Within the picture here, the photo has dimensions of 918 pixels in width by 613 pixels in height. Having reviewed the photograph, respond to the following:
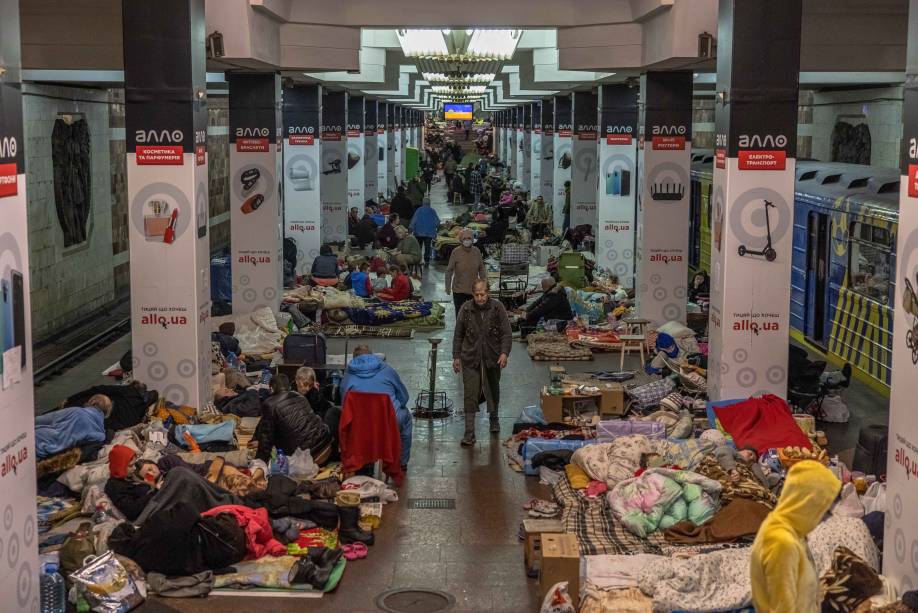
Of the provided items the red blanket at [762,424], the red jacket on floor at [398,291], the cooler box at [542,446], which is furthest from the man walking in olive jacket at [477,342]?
the red jacket on floor at [398,291]

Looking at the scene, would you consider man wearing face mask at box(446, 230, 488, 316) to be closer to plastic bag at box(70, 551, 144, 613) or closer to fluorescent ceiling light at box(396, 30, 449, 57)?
fluorescent ceiling light at box(396, 30, 449, 57)

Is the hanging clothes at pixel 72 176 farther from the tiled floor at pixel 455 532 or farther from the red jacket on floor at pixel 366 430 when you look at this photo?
the red jacket on floor at pixel 366 430

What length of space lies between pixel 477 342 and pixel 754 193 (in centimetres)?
324

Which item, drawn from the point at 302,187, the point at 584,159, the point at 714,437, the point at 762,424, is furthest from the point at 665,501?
the point at 584,159

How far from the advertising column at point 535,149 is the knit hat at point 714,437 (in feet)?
96.2

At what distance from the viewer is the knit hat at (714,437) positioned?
12.0 meters

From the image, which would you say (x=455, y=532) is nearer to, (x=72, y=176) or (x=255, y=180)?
(x=255, y=180)

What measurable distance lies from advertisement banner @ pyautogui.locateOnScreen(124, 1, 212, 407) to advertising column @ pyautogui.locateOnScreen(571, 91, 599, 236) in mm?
17224

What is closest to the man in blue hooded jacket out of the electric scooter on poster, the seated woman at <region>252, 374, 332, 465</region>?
the seated woman at <region>252, 374, 332, 465</region>

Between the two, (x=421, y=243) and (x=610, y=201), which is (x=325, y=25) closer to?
(x=610, y=201)

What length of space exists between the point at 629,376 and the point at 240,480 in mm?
A: 6812

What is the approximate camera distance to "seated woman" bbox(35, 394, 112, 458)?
11305 mm

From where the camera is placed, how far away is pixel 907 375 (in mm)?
8211

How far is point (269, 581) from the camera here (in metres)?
9.26
